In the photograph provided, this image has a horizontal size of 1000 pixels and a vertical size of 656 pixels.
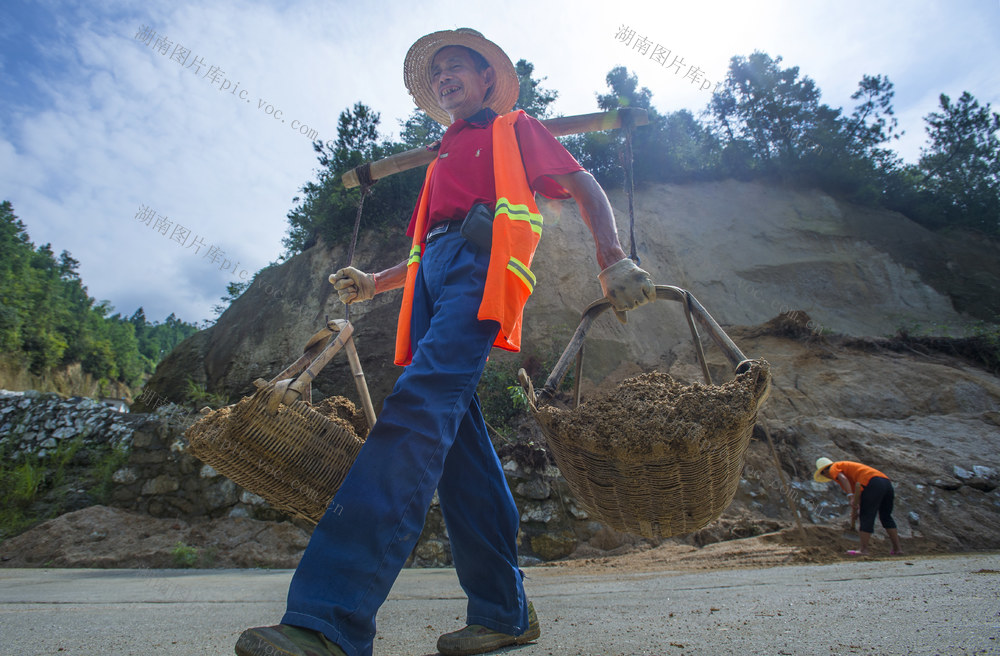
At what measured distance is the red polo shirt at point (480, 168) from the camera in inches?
74.0

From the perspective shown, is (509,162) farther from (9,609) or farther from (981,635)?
(9,609)

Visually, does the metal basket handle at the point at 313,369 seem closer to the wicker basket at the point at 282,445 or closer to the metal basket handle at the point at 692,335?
the wicker basket at the point at 282,445

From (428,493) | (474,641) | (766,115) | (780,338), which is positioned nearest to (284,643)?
(428,493)

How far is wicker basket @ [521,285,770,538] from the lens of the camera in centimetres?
164

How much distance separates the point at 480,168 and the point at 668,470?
4.11ft

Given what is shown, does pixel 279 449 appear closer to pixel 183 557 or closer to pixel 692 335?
pixel 692 335

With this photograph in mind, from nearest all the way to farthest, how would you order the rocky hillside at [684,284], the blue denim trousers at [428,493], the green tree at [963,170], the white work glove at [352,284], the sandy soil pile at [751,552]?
1. the blue denim trousers at [428,493]
2. the white work glove at [352,284]
3. the sandy soil pile at [751,552]
4. the rocky hillside at [684,284]
5. the green tree at [963,170]

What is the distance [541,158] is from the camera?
197 cm

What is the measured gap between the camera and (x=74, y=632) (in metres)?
1.73

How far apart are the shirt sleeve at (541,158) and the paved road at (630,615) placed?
1.56 metres

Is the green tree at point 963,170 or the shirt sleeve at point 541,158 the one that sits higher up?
the green tree at point 963,170

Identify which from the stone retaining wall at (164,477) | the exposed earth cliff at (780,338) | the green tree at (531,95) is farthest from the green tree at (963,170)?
the stone retaining wall at (164,477)

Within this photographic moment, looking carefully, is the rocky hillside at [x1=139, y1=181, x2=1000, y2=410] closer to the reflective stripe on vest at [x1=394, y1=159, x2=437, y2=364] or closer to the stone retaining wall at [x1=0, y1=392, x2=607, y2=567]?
the stone retaining wall at [x1=0, y1=392, x2=607, y2=567]

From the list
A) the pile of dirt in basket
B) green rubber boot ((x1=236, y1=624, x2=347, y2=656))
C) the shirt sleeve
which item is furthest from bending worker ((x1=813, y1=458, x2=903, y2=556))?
green rubber boot ((x1=236, y1=624, x2=347, y2=656))
